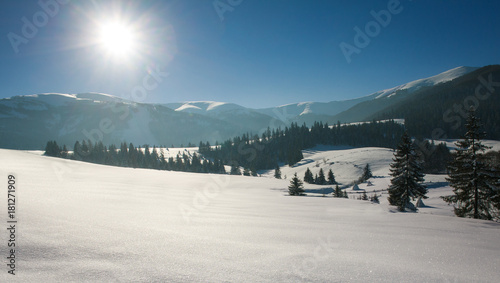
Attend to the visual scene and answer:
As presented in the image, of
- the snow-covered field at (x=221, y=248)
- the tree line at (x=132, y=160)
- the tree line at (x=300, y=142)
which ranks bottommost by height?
the tree line at (x=132, y=160)

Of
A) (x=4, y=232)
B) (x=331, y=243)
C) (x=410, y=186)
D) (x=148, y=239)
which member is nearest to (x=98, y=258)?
(x=148, y=239)

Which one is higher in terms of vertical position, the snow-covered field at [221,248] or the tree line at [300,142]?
the tree line at [300,142]

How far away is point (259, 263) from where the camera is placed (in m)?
2.27

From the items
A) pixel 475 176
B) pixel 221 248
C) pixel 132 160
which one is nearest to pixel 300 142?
pixel 132 160

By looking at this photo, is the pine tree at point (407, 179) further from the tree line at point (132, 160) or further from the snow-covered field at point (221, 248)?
the tree line at point (132, 160)

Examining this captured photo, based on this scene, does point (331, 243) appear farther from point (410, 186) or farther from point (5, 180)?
point (410, 186)

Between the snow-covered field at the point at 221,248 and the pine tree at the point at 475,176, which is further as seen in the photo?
the pine tree at the point at 475,176

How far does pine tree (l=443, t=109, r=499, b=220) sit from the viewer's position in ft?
45.2

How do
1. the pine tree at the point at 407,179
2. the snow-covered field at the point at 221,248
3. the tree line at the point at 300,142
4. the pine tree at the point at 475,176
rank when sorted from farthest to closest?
the tree line at the point at 300,142 → the pine tree at the point at 407,179 → the pine tree at the point at 475,176 → the snow-covered field at the point at 221,248

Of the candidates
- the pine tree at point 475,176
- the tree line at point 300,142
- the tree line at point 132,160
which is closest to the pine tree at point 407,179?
the pine tree at point 475,176

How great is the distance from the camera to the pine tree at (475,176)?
1379 centimetres

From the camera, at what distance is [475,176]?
567 inches

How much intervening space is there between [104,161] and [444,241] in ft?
374

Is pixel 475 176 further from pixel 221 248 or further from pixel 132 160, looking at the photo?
pixel 132 160
